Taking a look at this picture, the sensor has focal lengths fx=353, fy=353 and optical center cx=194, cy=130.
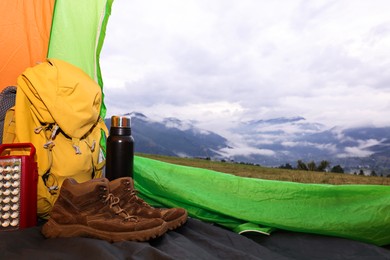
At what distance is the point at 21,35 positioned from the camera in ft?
5.49

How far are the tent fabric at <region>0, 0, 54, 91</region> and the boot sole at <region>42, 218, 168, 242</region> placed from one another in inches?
34.9

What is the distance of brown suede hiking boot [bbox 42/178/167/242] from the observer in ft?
3.33

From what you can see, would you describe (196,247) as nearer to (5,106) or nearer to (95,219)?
(95,219)

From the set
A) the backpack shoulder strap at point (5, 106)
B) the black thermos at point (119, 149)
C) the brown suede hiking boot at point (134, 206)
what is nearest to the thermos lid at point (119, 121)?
the black thermos at point (119, 149)

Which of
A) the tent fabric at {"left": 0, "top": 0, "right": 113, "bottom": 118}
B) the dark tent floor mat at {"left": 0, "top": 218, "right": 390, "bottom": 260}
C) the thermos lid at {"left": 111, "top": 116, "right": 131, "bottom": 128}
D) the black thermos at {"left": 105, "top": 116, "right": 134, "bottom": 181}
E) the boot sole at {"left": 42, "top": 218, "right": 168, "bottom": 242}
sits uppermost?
the tent fabric at {"left": 0, "top": 0, "right": 113, "bottom": 118}

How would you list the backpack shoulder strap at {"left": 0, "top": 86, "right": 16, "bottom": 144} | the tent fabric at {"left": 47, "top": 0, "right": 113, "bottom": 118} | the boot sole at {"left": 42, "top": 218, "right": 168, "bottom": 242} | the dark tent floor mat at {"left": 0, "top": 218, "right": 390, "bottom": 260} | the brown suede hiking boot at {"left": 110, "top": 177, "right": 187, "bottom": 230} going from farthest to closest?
the tent fabric at {"left": 47, "top": 0, "right": 113, "bottom": 118}, the backpack shoulder strap at {"left": 0, "top": 86, "right": 16, "bottom": 144}, the brown suede hiking boot at {"left": 110, "top": 177, "right": 187, "bottom": 230}, the boot sole at {"left": 42, "top": 218, "right": 168, "bottom": 242}, the dark tent floor mat at {"left": 0, "top": 218, "right": 390, "bottom": 260}

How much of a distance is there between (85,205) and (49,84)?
0.43 meters

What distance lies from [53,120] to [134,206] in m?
0.41

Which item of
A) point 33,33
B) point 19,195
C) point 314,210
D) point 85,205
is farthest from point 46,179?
point 314,210

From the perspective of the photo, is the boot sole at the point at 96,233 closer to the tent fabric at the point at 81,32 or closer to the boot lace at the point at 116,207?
the boot lace at the point at 116,207

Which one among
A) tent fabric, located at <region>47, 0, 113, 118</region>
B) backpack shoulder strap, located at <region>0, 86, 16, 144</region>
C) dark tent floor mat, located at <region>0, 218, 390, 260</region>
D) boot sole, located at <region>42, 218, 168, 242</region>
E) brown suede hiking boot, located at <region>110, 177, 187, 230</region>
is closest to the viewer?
dark tent floor mat, located at <region>0, 218, 390, 260</region>

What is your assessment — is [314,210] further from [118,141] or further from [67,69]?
[67,69]

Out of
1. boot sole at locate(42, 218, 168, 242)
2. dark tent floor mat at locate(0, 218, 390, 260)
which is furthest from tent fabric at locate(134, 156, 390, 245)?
boot sole at locate(42, 218, 168, 242)

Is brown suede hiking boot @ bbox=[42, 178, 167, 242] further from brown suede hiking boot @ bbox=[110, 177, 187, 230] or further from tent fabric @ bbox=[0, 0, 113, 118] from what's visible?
tent fabric @ bbox=[0, 0, 113, 118]
